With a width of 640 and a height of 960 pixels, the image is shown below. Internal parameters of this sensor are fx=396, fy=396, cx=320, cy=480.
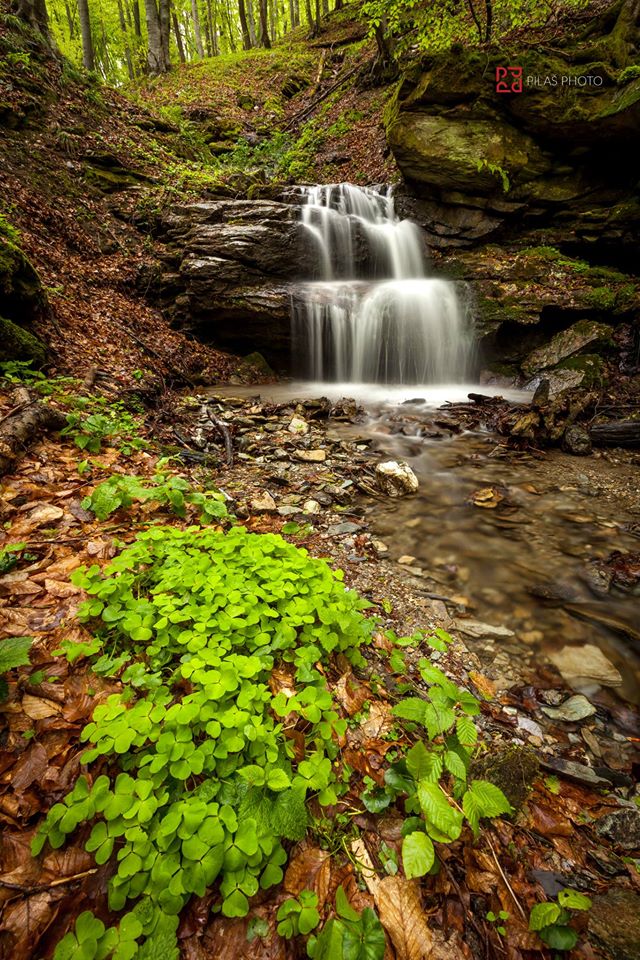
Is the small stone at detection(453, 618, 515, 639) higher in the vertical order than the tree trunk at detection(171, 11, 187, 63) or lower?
lower

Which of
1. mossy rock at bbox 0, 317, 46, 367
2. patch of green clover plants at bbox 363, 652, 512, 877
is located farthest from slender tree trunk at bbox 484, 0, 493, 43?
patch of green clover plants at bbox 363, 652, 512, 877

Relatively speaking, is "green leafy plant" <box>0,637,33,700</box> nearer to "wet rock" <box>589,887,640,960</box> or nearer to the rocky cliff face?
"wet rock" <box>589,887,640,960</box>

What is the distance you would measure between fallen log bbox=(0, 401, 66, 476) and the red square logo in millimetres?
11939

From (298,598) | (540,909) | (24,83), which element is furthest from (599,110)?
(24,83)

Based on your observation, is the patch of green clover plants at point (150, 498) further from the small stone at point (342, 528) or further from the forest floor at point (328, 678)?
the small stone at point (342, 528)

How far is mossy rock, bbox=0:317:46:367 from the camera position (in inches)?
182

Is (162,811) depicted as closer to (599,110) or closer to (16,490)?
(16,490)

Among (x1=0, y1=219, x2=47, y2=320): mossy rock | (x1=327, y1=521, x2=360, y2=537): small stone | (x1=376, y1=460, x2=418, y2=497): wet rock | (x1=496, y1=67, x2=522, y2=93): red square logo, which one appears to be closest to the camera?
(x1=327, y1=521, x2=360, y2=537): small stone

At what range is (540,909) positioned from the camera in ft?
4.11

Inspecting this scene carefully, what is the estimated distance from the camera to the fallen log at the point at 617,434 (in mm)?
6086

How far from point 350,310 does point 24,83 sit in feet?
31.8

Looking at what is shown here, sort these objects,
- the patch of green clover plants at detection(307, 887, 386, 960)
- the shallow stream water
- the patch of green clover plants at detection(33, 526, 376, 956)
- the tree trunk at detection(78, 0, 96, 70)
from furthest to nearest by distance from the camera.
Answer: the tree trunk at detection(78, 0, 96, 70)
the shallow stream water
the patch of green clover plants at detection(33, 526, 376, 956)
the patch of green clover plants at detection(307, 887, 386, 960)

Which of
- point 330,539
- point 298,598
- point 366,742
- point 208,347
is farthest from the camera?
point 208,347

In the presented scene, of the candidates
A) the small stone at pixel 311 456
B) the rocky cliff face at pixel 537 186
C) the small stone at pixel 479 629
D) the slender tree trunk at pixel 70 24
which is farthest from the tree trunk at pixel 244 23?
the small stone at pixel 479 629
